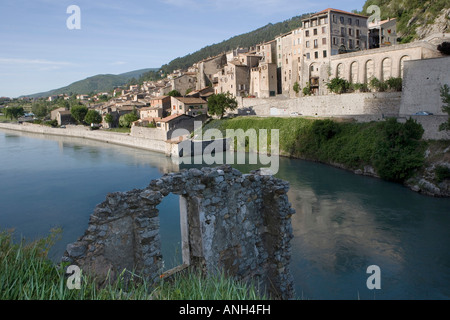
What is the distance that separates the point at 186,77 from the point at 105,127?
18668 millimetres

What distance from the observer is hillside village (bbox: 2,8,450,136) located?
3712 centimetres

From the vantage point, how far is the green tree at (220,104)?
46.2 metres

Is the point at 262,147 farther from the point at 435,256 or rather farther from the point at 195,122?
the point at 435,256

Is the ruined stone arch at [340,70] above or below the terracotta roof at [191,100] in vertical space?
above

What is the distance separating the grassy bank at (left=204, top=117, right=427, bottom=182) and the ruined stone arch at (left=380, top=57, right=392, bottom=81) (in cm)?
954

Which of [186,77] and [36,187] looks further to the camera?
[186,77]

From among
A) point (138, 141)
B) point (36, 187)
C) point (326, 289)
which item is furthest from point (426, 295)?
point (138, 141)

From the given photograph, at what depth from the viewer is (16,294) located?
4.20 m

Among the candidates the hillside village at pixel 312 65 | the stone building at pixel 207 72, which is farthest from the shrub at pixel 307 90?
the stone building at pixel 207 72

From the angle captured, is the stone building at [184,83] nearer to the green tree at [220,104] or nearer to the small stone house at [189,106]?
the small stone house at [189,106]

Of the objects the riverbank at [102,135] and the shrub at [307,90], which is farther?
the shrub at [307,90]

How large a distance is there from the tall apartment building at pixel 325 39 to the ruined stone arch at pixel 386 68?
761 cm

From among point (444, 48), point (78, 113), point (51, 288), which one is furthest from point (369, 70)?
point (78, 113)

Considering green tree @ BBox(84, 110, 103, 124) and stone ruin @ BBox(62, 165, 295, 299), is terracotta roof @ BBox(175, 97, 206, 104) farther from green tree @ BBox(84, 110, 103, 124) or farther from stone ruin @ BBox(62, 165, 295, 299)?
stone ruin @ BBox(62, 165, 295, 299)
